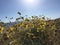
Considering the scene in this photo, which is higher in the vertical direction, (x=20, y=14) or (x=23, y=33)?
(x=20, y=14)

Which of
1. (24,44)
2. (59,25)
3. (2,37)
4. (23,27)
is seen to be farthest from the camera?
(59,25)

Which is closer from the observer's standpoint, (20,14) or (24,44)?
(24,44)

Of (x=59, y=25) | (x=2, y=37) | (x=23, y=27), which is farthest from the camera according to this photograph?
(x=59, y=25)

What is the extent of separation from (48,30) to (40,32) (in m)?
0.26

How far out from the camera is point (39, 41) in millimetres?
7203

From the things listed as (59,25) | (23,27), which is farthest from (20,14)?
(59,25)

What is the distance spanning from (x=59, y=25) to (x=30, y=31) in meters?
2.12

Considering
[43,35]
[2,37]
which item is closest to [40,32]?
[43,35]

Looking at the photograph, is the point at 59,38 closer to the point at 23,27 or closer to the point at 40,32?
the point at 40,32

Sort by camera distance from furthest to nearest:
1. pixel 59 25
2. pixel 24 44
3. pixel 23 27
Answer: pixel 59 25 → pixel 23 27 → pixel 24 44

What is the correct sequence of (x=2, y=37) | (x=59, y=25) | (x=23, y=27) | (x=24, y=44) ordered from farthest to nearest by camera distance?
(x=59, y=25) → (x=2, y=37) → (x=23, y=27) → (x=24, y=44)

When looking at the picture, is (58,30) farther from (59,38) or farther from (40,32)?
(40,32)

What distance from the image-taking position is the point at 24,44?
7.09m

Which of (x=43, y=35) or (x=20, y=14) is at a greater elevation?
(x=20, y=14)
